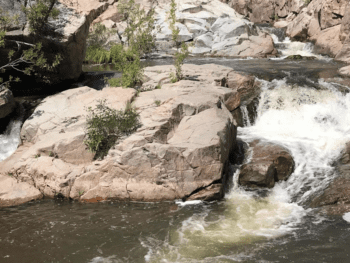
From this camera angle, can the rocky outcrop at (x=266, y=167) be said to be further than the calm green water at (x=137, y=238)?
Yes

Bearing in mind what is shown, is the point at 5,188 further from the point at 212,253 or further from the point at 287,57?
the point at 287,57

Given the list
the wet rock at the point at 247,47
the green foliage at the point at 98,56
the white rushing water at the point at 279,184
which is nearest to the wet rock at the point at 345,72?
the white rushing water at the point at 279,184

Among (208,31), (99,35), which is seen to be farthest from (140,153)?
(208,31)

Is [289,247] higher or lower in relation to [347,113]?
lower

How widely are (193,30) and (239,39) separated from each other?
4.72 m

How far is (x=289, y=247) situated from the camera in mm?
6602

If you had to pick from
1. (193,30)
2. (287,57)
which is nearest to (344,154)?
(287,57)

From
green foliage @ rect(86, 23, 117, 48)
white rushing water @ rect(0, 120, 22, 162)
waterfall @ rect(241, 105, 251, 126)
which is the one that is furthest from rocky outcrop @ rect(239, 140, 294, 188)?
green foliage @ rect(86, 23, 117, 48)

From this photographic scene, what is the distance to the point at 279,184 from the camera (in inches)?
376

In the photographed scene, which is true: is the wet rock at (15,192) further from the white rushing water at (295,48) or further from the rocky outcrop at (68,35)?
the white rushing water at (295,48)

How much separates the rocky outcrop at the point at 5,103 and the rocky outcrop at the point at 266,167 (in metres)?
7.84

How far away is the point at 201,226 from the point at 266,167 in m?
2.83

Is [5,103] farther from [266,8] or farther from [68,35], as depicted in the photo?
[266,8]

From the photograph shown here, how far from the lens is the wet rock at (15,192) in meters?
8.91
